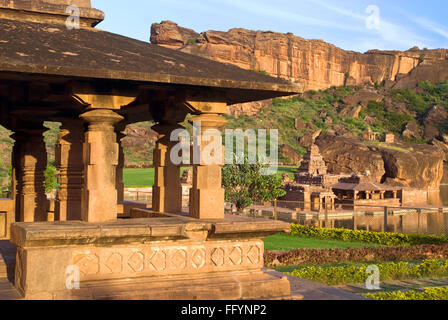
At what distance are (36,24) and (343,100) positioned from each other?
10675 centimetres

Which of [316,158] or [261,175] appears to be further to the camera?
[316,158]

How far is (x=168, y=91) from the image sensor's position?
26.9ft

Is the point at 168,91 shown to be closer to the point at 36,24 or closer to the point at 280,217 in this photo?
the point at 36,24

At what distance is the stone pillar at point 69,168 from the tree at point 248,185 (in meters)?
20.5

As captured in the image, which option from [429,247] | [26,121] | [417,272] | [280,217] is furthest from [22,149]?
[280,217]

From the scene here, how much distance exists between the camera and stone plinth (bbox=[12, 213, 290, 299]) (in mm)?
5949

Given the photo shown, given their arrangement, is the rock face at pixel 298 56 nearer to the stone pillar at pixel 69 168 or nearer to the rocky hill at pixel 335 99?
the rocky hill at pixel 335 99

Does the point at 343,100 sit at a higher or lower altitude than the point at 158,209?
higher

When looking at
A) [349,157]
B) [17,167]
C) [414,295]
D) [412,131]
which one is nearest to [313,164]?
[349,157]

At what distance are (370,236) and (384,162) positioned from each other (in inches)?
1557

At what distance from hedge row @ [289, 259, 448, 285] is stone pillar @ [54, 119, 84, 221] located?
4975 mm

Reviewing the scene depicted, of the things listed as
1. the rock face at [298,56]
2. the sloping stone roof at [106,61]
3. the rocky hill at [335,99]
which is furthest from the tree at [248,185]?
the rock face at [298,56]

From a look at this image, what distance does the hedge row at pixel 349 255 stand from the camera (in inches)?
570

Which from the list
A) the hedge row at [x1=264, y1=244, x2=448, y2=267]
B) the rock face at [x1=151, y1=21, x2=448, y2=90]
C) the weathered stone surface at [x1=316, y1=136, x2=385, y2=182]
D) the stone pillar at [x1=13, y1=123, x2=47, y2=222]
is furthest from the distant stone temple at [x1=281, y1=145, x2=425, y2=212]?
the rock face at [x1=151, y1=21, x2=448, y2=90]
